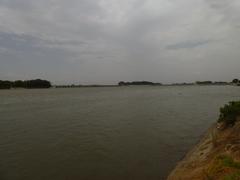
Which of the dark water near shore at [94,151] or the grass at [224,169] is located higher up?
the grass at [224,169]

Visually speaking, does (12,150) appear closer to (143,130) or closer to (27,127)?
(27,127)

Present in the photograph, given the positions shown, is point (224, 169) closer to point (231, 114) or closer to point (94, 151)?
point (231, 114)

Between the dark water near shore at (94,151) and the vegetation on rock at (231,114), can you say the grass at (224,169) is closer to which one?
the dark water near shore at (94,151)

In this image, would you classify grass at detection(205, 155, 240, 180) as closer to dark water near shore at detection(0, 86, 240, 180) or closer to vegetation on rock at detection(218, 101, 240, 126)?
dark water near shore at detection(0, 86, 240, 180)

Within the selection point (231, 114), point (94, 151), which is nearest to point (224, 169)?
point (231, 114)

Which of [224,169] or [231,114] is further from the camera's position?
[231,114]

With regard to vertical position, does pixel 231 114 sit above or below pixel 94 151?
above

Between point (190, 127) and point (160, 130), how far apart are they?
3020mm

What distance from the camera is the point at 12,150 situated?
50.1 feet

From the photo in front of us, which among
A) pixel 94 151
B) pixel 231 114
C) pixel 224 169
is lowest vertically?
pixel 94 151

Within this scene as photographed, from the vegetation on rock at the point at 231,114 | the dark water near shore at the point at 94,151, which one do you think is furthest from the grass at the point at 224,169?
the vegetation on rock at the point at 231,114

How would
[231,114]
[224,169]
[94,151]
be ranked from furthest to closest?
[94,151], [231,114], [224,169]

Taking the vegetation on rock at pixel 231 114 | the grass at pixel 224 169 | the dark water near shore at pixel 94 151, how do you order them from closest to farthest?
the grass at pixel 224 169 → the dark water near shore at pixel 94 151 → the vegetation on rock at pixel 231 114

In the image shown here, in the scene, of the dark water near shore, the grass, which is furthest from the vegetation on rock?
the grass
